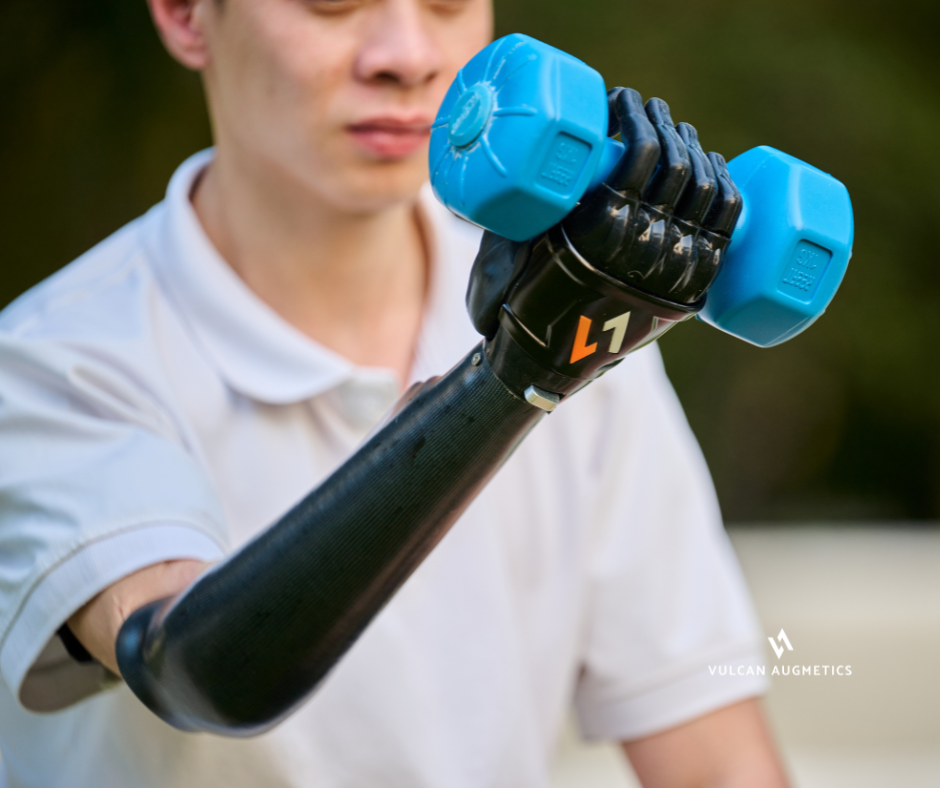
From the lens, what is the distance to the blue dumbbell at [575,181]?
0.49 m

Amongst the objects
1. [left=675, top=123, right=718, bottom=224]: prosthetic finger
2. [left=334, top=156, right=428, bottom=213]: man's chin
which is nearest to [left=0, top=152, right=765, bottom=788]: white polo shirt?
[left=334, top=156, right=428, bottom=213]: man's chin

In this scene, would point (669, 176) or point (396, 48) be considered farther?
point (396, 48)

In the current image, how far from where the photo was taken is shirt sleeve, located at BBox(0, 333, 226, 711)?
2.04ft

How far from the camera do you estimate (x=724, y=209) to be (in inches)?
21.0

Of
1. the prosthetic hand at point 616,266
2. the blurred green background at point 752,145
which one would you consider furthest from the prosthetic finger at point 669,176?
the blurred green background at point 752,145

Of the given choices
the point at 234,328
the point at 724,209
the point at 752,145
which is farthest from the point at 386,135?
the point at 752,145

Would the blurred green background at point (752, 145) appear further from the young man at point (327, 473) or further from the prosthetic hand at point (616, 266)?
the prosthetic hand at point (616, 266)

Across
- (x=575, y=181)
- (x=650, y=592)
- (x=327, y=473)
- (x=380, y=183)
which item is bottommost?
(x=650, y=592)

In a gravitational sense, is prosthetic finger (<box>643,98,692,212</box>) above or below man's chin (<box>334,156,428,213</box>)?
above

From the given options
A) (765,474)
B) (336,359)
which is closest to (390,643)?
(336,359)

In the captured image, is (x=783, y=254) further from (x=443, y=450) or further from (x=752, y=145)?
(x=752, y=145)

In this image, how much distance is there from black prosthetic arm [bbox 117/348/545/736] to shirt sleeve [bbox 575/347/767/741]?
0.40m

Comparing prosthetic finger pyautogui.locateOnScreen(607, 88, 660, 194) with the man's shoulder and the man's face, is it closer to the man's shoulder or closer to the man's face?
the man's face

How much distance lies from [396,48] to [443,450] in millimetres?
330
